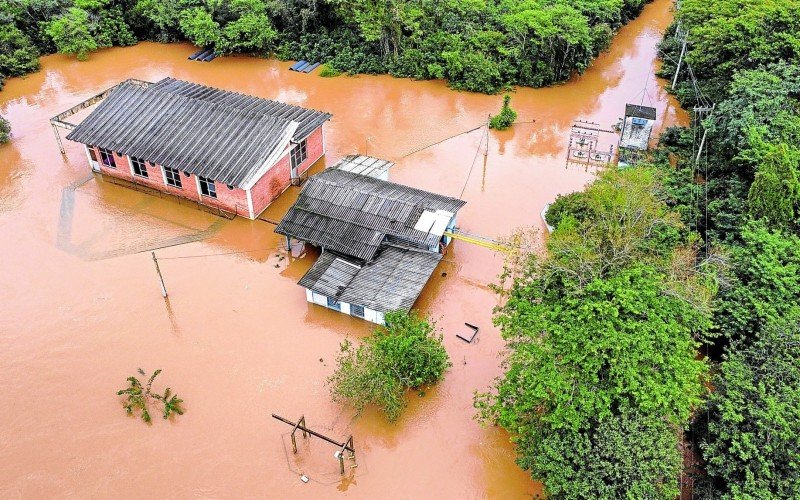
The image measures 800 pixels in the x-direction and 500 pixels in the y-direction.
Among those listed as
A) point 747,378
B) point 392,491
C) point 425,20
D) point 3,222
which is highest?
point 425,20

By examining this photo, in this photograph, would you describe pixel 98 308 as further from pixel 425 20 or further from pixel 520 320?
pixel 425 20

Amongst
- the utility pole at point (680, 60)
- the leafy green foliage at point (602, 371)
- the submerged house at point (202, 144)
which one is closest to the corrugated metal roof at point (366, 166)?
the submerged house at point (202, 144)

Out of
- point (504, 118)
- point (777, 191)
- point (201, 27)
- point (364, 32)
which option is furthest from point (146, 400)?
point (201, 27)

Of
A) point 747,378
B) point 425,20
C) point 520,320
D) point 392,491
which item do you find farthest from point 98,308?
point 425,20

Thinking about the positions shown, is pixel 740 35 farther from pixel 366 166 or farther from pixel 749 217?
pixel 366 166

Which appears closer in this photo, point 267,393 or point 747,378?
point 747,378

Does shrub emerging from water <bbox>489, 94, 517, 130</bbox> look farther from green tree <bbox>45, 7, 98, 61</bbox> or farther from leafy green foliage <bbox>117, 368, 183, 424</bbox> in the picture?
green tree <bbox>45, 7, 98, 61</bbox>

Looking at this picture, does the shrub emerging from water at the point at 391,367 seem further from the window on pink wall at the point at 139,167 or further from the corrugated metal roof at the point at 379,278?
the window on pink wall at the point at 139,167
